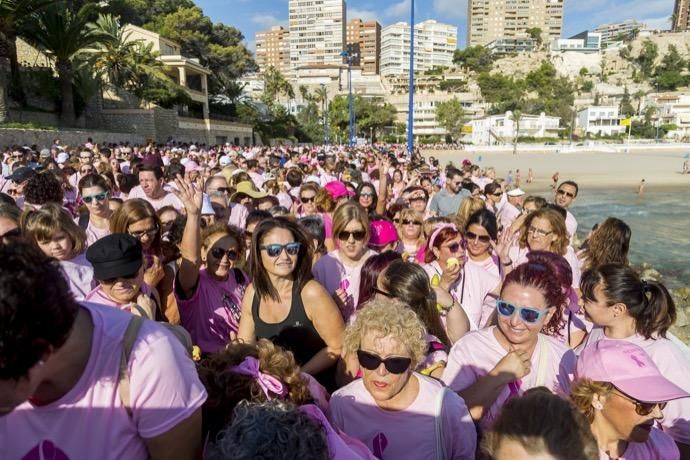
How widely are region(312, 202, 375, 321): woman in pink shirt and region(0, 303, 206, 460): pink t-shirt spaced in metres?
2.27

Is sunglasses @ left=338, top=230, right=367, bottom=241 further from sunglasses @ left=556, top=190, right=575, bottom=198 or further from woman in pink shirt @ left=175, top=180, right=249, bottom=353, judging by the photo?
sunglasses @ left=556, top=190, right=575, bottom=198

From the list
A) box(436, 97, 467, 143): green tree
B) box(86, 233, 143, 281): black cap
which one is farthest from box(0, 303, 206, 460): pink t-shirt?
box(436, 97, 467, 143): green tree

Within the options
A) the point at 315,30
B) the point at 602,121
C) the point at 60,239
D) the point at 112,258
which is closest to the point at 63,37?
the point at 60,239

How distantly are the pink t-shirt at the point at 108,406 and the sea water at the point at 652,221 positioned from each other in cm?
1152

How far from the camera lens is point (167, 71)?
3997 cm

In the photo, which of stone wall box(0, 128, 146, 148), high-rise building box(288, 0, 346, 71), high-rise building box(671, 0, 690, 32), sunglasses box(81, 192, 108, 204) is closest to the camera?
sunglasses box(81, 192, 108, 204)

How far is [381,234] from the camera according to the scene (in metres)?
4.25

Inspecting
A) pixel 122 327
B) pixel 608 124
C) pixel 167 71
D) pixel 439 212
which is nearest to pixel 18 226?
pixel 122 327

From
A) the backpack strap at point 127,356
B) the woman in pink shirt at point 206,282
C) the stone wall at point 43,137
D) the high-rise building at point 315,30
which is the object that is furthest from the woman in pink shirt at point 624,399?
the high-rise building at point 315,30

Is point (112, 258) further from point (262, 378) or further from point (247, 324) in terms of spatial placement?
point (262, 378)

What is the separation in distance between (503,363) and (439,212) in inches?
216

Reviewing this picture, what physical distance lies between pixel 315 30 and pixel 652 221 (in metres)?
184

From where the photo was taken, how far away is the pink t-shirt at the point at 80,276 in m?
2.92

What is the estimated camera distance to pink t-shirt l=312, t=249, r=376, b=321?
3547 millimetres
